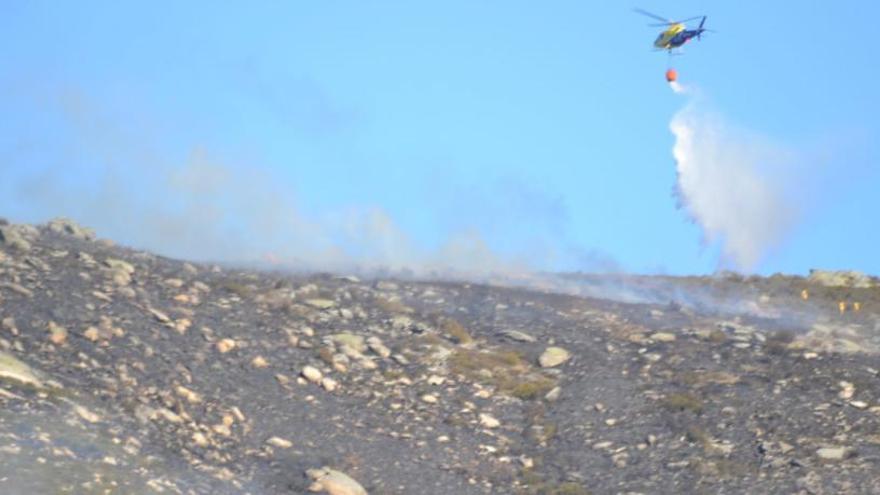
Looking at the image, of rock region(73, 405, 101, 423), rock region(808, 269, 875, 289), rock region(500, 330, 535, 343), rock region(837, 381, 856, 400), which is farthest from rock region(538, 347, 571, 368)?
rock region(808, 269, 875, 289)

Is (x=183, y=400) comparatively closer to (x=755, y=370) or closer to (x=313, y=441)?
(x=313, y=441)

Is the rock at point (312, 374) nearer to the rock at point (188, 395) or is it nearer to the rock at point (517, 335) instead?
the rock at point (188, 395)

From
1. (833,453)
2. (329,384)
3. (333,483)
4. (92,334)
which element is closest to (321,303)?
(329,384)

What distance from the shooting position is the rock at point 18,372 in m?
26.1

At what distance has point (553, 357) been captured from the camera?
3384 cm

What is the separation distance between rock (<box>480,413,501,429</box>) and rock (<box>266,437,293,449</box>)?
4531 millimetres

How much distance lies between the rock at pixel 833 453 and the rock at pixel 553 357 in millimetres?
7319

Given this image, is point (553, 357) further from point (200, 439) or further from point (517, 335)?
point (200, 439)

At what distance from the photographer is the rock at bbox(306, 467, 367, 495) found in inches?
1010

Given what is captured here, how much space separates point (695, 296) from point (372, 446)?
72.7 ft

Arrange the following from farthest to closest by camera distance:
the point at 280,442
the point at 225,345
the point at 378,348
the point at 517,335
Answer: the point at 517,335, the point at 378,348, the point at 225,345, the point at 280,442

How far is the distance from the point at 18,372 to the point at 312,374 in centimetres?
661

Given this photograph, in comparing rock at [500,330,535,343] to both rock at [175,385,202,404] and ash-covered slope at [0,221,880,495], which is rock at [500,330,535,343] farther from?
rock at [175,385,202,404]

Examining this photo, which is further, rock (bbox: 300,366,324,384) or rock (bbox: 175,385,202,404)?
rock (bbox: 300,366,324,384)
